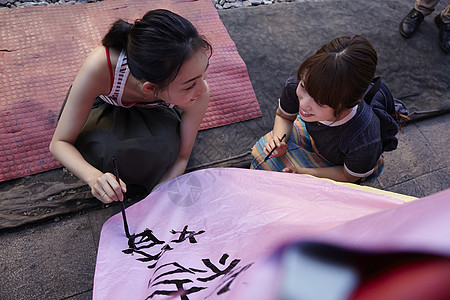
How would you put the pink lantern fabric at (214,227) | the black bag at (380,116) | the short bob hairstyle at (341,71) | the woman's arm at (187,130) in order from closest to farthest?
1. the pink lantern fabric at (214,227)
2. the short bob hairstyle at (341,71)
3. the black bag at (380,116)
4. the woman's arm at (187,130)

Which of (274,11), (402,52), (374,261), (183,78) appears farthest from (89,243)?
(402,52)

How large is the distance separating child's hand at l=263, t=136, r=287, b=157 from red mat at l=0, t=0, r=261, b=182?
0.36 metres

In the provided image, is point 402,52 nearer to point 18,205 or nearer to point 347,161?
point 347,161

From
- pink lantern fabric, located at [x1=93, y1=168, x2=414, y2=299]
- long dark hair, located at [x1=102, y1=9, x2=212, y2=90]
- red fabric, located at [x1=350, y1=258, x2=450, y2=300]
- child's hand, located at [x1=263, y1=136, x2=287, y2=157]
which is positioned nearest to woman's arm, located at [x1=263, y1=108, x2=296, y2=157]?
child's hand, located at [x1=263, y1=136, x2=287, y2=157]

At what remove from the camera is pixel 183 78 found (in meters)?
0.92

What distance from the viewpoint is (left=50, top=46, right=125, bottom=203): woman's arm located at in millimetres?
931

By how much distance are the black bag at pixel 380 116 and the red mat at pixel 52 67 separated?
59cm

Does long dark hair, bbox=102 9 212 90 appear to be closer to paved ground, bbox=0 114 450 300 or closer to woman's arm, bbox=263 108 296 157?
woman's arm, bbox=263 108 296 157

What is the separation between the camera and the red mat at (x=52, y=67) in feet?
4.41

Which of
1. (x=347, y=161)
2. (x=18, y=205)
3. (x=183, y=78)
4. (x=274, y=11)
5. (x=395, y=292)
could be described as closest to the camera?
(x=395, y=292)

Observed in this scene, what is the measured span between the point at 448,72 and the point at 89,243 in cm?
200

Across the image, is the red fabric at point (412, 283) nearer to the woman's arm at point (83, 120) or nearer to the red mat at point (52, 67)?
the woman's arm at point (83, 120)

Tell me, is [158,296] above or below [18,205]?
above

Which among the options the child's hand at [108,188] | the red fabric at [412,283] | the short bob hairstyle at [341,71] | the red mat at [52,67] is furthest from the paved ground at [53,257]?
the red fabric at [412,283]
